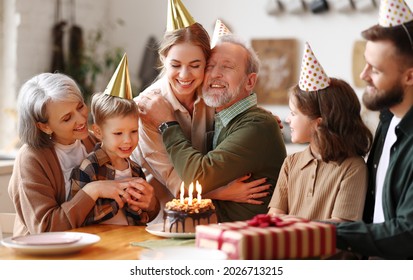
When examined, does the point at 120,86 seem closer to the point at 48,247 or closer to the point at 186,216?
the point at 186,216

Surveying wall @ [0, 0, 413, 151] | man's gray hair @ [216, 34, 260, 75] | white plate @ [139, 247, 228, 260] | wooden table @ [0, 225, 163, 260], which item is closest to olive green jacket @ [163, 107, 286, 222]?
man's gray hair @ [216, 34, 260, 75]

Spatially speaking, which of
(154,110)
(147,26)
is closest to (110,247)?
(154,110)

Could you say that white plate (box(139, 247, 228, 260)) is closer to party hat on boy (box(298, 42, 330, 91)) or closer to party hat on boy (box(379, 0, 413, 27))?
party hat on boy (box(298, 42, 330, 91))

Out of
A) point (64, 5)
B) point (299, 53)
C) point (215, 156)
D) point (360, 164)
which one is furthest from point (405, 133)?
point (64, 5)

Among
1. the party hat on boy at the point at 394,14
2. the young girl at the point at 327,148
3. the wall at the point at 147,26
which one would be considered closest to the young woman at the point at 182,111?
the young girl at the point at 327,148

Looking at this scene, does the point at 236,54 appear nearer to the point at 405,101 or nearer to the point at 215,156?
the point at 215,156

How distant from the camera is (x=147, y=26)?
642 cm

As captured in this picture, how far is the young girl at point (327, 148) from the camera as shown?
7.36 feet

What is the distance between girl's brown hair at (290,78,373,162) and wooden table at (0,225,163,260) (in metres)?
0.60

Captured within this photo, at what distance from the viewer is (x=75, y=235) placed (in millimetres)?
2109

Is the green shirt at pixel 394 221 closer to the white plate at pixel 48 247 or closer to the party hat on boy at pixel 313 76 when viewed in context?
the party hat on boy at pixel 313 76

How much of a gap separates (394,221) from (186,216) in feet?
2.04

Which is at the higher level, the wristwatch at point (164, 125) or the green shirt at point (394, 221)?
the wristwatch at point (164, 125)

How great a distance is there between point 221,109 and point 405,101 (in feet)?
2.78
